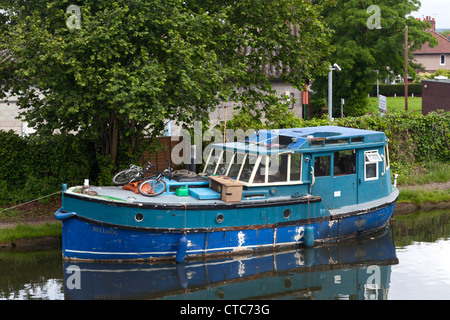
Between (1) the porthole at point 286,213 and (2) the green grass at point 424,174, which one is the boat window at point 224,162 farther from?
(2) the green grass at point 424,174

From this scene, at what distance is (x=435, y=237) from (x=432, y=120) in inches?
354

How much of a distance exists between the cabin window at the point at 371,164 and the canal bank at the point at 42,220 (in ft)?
14.9

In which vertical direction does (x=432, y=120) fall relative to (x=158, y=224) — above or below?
above

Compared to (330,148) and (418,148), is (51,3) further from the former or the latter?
(418,148)

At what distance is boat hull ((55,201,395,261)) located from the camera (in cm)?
1609

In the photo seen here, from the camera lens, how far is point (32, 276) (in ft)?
52.1

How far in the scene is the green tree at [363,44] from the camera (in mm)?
40375

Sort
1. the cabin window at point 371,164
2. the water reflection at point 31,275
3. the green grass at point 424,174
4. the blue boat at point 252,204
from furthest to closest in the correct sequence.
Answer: the green grass at point 424,174 → the cabin window at point 371,164 → the blue boat at point 252,204 → the water reflection at point 31,275

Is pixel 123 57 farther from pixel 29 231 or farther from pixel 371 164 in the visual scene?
pixel 371 164

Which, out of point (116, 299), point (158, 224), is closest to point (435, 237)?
point (158, 224)

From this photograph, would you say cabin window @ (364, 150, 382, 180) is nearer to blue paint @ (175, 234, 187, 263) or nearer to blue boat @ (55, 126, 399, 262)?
blue boat @ (55, 126, 399, 262)

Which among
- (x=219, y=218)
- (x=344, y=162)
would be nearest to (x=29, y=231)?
(x=219, y=218)

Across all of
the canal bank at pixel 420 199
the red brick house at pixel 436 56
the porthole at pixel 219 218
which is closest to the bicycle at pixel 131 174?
the porthole at pixel 219 218

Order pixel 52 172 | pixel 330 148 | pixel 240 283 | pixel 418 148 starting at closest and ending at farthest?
pixel 240 283, pixel 330 148, pixel 52 172, pixel 418 148
